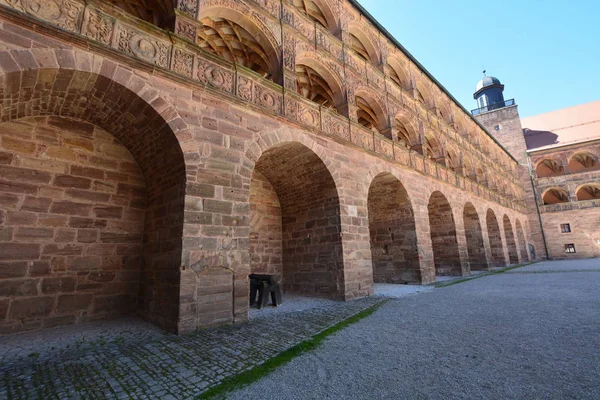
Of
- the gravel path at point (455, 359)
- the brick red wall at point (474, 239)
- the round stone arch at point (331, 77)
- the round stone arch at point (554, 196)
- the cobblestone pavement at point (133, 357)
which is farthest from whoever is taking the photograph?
the round stone arch at point (554, 196)

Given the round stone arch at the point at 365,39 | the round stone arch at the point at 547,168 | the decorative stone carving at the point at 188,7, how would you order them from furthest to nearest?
the round stone arch at the point at 547,168, the round stone arch at the point at 365,39, the decorative stone carving at the point at 188,7

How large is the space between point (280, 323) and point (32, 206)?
4351 mm

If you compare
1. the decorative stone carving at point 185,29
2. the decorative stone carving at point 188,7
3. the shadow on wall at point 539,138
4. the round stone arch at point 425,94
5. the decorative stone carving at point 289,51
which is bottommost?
the decorative stone carving at point 185,29

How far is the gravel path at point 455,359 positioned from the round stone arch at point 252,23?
6128mm

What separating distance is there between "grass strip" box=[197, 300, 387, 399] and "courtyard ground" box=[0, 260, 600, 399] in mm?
85

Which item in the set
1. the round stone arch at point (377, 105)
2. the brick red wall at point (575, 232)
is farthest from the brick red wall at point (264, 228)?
the brick red wall at point (575, 232)

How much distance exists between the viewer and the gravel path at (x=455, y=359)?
2.34 metres

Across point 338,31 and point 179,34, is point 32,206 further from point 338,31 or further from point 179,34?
point 338,31

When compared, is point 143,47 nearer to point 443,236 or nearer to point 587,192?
point 443,236

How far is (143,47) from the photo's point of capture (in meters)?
4.64

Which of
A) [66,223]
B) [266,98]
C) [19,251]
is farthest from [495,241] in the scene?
[19,251]

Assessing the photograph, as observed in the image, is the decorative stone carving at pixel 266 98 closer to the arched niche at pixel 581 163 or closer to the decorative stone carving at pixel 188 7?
the decorative stone carving at pixel 188 7

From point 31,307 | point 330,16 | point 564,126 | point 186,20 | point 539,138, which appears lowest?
point 31,307

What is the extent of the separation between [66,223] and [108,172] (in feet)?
3.65
